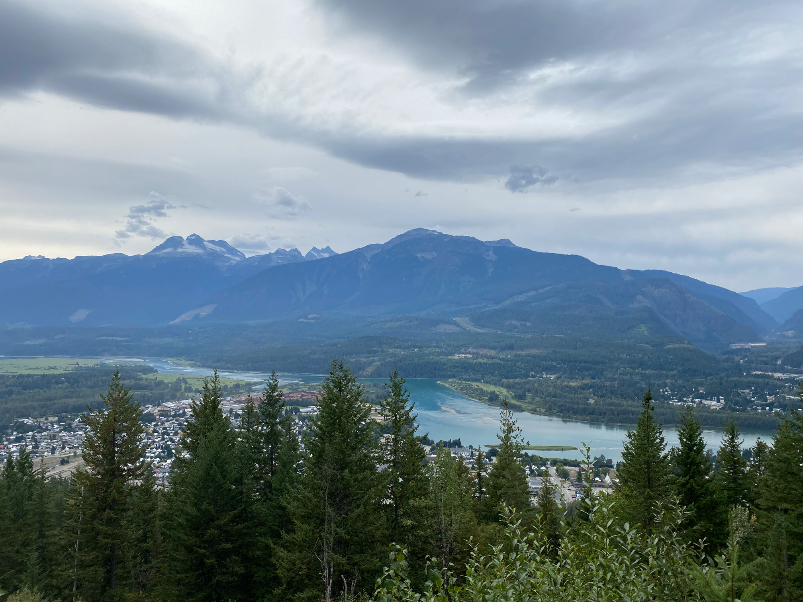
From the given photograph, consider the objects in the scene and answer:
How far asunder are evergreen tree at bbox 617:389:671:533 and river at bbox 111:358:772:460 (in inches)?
1668

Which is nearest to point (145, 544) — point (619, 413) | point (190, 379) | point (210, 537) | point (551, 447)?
point (210, 537)

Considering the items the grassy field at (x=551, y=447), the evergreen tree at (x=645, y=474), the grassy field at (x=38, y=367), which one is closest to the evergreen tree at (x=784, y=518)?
the evergreen tree at (x=645, y=474)

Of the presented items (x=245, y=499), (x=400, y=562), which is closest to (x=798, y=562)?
(x=400, y=562)

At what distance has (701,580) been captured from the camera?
15.5ft

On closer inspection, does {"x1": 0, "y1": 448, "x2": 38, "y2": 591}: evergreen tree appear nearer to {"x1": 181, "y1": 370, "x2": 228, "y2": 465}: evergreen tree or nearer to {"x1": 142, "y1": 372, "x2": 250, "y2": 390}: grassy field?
{"x1": 181, "y1": 370, "x2": 228, "y2": 465}: evergreen tree

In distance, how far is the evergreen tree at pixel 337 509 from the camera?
50.4ft

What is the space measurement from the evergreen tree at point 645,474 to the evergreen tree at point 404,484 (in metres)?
9.05

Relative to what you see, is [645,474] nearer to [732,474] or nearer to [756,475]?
[732,474]

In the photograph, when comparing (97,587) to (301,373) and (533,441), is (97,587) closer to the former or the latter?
A: (533,441)

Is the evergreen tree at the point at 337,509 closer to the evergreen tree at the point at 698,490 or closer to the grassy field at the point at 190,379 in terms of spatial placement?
the evergreen tree at the point at 698,490

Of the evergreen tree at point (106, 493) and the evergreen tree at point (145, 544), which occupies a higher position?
the evergreen tree at point (106, 493)

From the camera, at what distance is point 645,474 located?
72.1ft

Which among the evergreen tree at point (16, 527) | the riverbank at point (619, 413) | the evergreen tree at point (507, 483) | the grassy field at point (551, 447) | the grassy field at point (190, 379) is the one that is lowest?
the grassy field at point (551, 447)

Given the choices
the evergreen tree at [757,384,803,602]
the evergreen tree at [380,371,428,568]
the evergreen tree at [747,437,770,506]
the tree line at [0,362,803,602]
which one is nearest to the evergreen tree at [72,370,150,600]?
the tree line at [0,362,803,602]
